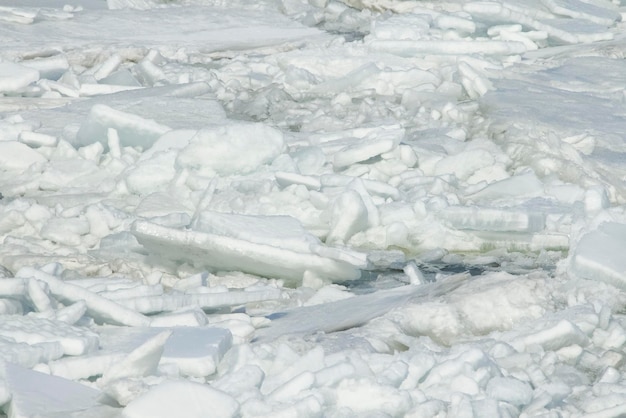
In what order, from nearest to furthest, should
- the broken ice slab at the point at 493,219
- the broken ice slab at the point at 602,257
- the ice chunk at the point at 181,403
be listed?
the ice chunk at the point at 181,403, the broken ice slab at the point at 602,257, the broken ice slab at the point at 493,219

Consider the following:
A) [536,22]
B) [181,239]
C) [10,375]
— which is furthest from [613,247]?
[536,22]

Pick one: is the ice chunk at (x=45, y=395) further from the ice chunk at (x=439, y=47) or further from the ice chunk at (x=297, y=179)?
the ice chunk at (x=439, y=47)

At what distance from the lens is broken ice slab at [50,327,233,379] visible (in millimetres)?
3529

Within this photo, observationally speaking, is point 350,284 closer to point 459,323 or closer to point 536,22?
point 459,323

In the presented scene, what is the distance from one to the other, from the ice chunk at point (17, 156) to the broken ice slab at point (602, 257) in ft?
10.5

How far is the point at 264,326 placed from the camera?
14.3ft

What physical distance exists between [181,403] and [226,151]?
10.9 feet

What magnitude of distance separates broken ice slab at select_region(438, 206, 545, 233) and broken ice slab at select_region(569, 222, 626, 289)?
35.0 inches

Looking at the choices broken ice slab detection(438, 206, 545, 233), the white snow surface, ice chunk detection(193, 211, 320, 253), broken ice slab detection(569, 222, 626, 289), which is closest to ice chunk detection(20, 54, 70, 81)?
the white snow surface

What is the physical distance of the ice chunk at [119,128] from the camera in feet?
22.2

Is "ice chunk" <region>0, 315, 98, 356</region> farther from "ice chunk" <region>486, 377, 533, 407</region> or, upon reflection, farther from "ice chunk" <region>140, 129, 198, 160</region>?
"ice chunk" <region>140, 129, 198, 160</region>

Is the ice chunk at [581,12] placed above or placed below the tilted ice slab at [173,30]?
above

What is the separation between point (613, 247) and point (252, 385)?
2.02 meters

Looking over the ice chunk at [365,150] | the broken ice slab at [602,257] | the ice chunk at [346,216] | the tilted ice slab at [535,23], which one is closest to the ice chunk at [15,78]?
the ice chunk at [365,150]
